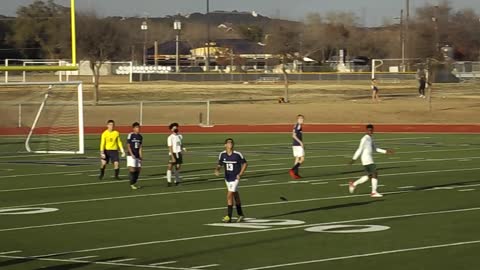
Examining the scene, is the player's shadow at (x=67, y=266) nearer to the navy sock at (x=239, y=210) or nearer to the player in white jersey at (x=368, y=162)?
the navy sock at (x=239, y=210)

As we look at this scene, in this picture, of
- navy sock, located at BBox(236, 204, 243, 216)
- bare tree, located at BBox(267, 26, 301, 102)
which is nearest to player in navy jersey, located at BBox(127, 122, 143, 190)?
navy sock, located at BBox(236, 204, 243, 216)

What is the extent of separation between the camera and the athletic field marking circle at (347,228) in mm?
18719

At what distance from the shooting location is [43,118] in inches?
1907

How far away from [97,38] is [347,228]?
2640 centimetres

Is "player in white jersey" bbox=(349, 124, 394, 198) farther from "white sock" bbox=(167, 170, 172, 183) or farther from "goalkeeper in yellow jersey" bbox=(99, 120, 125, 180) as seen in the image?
"goalkeeper in yellow jersey" bbox=(99, 120, 125, 180)

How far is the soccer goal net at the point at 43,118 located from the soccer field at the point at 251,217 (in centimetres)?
469

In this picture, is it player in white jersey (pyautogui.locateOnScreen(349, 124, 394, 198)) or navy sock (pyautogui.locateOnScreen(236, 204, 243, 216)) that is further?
player in white jersey (pyautogui.locateOnScreen(349, 124, 394, 198))

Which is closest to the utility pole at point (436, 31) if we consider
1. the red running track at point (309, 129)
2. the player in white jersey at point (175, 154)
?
the red running track at point (309, 129)

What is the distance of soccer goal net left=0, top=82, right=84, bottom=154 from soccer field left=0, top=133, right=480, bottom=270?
4693mm

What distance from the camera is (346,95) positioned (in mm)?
71688

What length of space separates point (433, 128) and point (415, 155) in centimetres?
1511

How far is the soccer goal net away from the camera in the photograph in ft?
129

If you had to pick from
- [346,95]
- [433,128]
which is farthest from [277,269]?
[346,95]

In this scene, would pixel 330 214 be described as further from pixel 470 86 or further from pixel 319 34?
pixel 319 34
